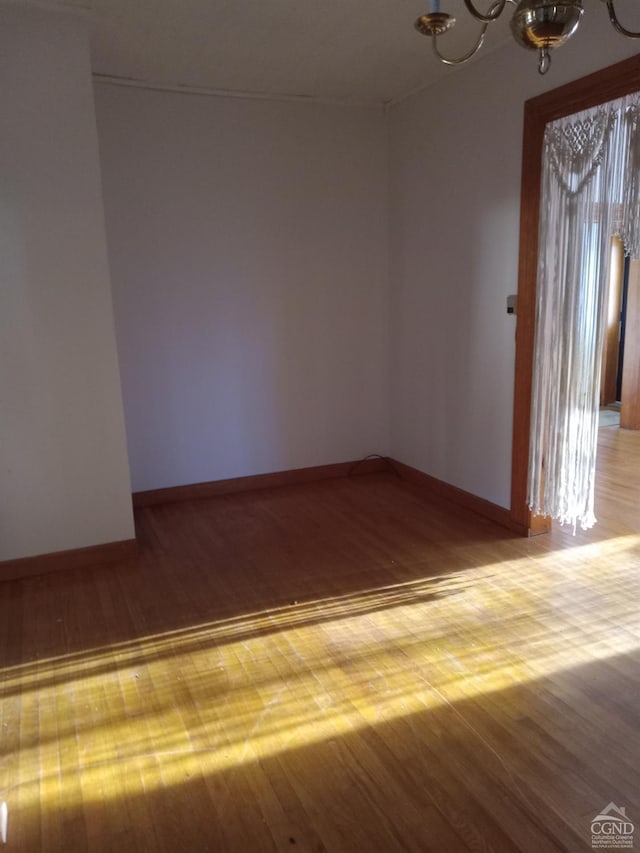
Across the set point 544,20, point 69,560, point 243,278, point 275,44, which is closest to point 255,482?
point 243,278

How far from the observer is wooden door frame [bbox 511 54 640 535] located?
2725mm

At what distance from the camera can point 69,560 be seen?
327 cm

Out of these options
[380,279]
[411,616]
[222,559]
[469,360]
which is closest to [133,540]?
[222,559]

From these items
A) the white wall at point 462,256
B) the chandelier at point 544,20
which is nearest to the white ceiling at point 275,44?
the white wall at point 462,256

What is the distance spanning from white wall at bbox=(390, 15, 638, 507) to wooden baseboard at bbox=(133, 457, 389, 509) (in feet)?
1.11

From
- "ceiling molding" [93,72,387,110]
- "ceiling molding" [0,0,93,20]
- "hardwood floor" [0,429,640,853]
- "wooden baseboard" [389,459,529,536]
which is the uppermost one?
"ceiling molding" [0,0,93,20]

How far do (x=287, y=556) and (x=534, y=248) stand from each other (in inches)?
81.1

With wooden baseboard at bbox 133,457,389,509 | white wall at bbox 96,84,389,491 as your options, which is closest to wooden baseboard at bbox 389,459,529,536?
wooden baseboard at bbox 133,457,389,509

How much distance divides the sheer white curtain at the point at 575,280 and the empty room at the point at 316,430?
16 millimetres

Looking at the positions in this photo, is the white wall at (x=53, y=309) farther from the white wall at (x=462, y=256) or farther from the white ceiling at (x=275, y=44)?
the white wall at (x=462, y=256)

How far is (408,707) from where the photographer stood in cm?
213

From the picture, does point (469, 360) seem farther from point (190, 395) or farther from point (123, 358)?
point (123, 358)

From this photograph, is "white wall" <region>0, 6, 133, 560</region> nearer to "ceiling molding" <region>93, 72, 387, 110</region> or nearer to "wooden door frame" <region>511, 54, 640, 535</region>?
"ceiling molding" <region>93, 72, 387, 110</region>

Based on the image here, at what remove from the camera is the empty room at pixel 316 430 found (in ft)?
6.07
